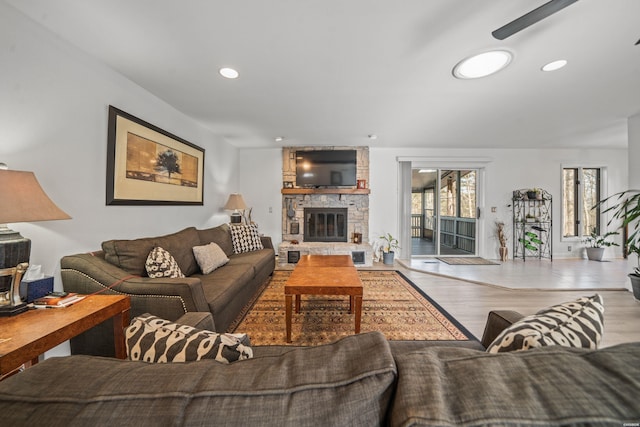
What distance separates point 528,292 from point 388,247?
2235mm

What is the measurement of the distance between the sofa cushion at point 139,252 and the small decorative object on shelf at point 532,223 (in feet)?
20.3

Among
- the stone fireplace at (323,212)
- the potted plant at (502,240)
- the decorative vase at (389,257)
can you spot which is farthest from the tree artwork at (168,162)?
the potted plant at (502,240)

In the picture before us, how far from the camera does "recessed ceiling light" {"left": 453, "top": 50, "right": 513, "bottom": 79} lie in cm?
204

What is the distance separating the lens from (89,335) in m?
1.69

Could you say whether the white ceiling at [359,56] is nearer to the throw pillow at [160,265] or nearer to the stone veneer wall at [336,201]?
the stone veneer wall at [336,201]

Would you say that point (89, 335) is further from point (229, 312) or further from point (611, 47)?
point (611, 47)

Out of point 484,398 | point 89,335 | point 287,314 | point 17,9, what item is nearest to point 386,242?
point 287,314

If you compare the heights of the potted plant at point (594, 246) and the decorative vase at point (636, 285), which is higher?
the potted plant at point (594, 246)

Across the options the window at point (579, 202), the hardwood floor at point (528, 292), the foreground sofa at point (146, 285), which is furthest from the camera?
the window at point (579, 202)

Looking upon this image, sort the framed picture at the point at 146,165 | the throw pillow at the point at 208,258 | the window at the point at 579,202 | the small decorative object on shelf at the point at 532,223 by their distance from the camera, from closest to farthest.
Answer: the framed picture at the point at 146,165, the throw pillow at the point at 208,258, the small decorative object on shelf at the point at 532,223, the window at the point at 579,202

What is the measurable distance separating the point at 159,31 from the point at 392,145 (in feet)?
13.9

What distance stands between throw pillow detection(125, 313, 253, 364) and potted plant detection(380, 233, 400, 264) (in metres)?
4.36

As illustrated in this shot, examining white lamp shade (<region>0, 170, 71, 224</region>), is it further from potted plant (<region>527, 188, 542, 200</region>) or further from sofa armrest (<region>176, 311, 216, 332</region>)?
potted plant (<region>527, 188, 542, 200</region>)

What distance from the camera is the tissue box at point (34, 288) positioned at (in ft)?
4.64
